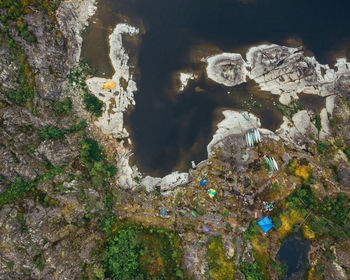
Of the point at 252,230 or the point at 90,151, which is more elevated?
the point at 90,151

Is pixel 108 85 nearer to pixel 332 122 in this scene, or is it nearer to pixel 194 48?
pixel 194 48

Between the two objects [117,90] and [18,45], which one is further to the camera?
[117,90]

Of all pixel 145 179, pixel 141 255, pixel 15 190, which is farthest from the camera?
pixel 145 179

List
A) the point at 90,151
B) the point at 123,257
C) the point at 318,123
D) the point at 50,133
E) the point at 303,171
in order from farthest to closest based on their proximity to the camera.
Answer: the point at 318,123
the point at 303,171
the point at 90,151
the point at 50,133
the point at 123,257

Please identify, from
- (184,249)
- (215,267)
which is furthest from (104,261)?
(215,267)

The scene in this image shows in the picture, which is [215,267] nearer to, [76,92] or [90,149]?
[90,149]

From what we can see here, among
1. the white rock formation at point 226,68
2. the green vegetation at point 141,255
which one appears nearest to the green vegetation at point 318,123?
the white rock formation at point 226,68

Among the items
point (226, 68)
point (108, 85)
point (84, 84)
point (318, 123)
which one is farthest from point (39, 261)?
point (318, 123)
